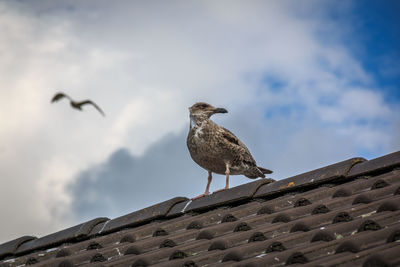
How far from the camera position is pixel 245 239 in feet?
13.2

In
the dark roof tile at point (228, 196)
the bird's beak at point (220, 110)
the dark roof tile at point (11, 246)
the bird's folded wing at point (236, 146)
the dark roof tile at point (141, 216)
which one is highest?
the bird's beak at point (220, 110)

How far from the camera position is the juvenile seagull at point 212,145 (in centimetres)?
727

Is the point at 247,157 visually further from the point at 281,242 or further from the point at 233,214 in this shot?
the point at 281,242

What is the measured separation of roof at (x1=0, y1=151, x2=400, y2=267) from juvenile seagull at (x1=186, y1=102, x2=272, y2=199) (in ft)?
5.04

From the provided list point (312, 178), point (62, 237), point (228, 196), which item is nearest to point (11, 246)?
point (62, 237)

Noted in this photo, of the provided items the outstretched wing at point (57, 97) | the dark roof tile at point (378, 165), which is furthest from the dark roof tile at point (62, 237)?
the outstretched wing at point (57, 97)

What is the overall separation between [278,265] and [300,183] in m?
1.80

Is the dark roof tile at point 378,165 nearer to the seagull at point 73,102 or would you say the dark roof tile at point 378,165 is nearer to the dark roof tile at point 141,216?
the dark roof tile at point 141,216

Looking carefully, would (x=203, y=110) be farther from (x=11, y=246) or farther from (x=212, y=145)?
(x=11, y=246)

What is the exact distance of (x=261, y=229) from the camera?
411cm

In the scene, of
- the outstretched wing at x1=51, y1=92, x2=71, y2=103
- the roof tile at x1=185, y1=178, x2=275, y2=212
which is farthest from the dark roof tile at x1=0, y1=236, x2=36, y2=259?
the outstretched wing at x1=51, y1=92, x2=71, y2=103

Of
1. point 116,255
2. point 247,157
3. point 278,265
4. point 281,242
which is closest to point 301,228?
point 281,242

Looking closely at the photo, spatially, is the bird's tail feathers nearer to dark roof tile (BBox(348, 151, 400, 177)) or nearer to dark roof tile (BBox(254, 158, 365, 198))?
dark roof tile (BBox(254, 158, 365, 198))

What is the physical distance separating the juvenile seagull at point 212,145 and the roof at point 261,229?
5.04ft
